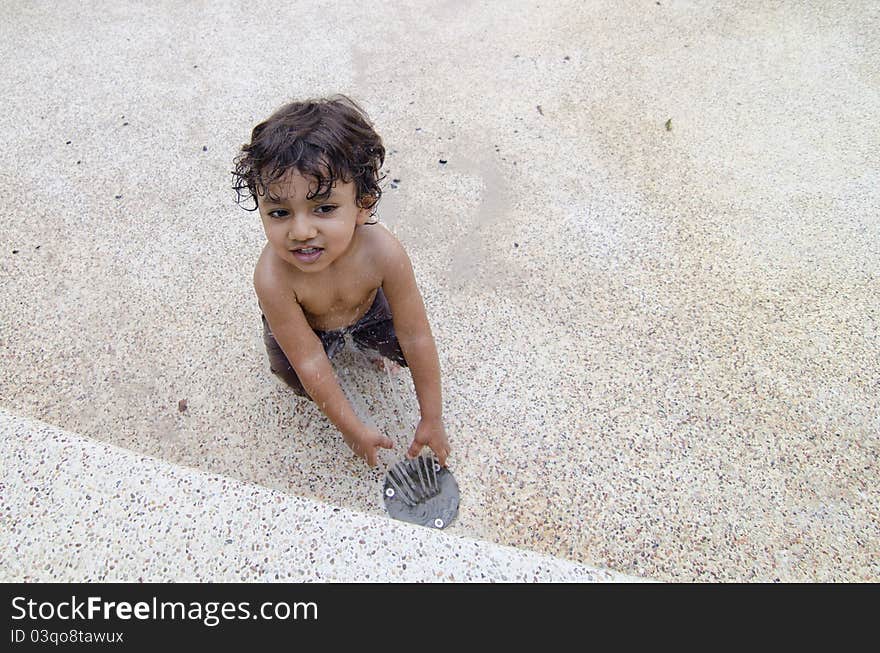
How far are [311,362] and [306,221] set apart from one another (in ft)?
1.38

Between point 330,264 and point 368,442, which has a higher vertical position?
point 330,264

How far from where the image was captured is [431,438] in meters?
1.69

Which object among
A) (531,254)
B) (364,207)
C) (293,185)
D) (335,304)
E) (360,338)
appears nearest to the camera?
(293,185)

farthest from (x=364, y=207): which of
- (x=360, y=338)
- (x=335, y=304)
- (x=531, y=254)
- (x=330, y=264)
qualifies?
(x=531, y=254)

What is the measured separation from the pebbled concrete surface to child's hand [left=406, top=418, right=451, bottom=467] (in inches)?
4.1

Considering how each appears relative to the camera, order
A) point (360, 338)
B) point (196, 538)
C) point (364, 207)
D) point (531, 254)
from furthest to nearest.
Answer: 1. point (531, 254)
2. point (360, 338)
3. point (364, 207)
4. point (196, 538)

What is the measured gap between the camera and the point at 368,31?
355 centimetres

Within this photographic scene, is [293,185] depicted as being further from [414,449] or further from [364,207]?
[414,449]

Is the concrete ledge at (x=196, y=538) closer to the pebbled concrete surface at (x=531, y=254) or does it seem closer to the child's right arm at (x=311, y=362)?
the child's right arm at (x=311, y=362)

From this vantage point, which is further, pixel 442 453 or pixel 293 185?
pixel 442 453

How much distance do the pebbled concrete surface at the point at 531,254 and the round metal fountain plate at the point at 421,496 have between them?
4cm

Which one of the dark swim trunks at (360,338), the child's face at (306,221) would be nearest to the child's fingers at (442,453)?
the dark swim trunks at (360,338)

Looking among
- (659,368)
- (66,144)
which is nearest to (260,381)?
(659,368)

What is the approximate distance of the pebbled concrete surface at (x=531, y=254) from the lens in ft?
5.76
